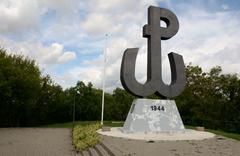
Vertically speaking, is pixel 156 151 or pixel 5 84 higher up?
pixel 5 84

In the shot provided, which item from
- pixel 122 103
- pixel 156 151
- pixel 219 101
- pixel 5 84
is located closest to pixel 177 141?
pixel 156 151

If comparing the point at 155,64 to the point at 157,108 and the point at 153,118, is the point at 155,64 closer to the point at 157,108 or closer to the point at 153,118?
the point at 157,108

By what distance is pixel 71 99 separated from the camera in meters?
44.2

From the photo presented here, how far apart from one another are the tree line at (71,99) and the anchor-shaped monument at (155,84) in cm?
953

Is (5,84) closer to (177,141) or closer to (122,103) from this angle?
(177,141)

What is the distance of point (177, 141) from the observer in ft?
49.2

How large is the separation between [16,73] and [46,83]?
9216mm

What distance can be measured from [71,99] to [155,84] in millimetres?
27002

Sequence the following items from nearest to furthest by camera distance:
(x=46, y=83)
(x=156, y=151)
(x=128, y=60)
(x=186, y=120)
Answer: (x=156, y=151) → (x=128, y=60) → (x=186, y=120) → (x=46, y=83)

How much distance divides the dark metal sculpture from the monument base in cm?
58

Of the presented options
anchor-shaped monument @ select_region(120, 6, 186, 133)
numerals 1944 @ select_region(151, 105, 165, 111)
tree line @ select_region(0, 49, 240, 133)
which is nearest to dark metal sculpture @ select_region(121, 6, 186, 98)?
anchor-shaped monument @ select_region(120, 6, 186, 133)

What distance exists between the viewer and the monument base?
1814 cm

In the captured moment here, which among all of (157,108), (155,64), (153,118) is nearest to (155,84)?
(155,64)

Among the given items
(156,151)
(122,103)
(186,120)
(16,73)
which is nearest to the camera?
(156,151)
